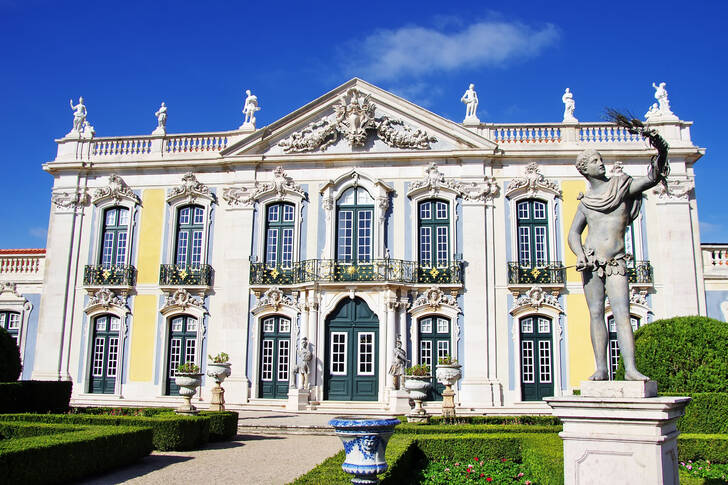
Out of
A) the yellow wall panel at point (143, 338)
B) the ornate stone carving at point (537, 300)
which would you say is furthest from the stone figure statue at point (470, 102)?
the yellow wall panel at point (143, 338)

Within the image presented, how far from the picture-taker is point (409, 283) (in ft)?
63.2

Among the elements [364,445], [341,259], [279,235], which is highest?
[279,235]

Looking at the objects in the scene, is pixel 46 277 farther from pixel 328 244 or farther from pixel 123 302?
pixel 328 244

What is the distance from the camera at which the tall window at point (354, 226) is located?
20.1 meters

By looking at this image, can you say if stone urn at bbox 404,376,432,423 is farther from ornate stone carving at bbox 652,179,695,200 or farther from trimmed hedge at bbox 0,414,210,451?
ornate stone carving at bbox 652,179,695,200

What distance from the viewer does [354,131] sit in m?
20.5

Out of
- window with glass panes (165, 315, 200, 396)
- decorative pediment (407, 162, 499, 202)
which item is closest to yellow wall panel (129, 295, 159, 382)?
window with glass panes (165, 315, 200, 396)

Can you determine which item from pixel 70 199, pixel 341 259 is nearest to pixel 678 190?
pixel 341 259

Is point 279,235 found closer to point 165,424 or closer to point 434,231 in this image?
point 434,231

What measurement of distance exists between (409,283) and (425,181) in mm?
3349

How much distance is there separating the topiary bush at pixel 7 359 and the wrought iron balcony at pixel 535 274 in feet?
44.3

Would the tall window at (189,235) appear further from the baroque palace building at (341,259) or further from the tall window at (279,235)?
the tall window at (279,235)

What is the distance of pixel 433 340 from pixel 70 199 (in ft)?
43.2

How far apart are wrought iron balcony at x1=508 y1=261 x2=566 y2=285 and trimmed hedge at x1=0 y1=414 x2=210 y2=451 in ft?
35.0
